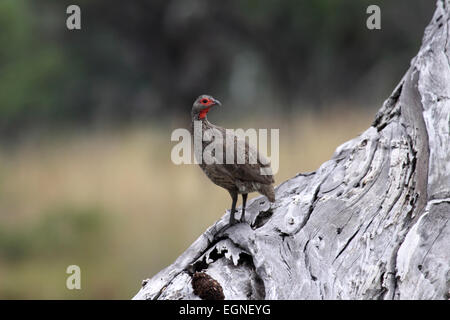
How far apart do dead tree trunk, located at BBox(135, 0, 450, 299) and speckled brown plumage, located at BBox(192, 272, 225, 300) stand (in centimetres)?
6

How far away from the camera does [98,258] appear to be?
37.7ft

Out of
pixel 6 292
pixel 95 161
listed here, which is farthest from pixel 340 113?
pixel 6 292

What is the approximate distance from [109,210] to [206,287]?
8387mm

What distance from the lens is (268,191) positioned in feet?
16.2

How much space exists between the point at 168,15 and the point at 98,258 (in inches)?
475

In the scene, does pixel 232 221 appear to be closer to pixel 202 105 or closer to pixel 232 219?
pixel 232 219

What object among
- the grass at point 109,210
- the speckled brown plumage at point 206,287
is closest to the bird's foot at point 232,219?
the speckled brown plumage at point 206,287

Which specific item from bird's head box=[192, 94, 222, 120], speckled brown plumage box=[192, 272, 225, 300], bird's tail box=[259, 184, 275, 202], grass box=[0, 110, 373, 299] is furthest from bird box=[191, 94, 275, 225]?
grass box=[0, 110, 373, 299]

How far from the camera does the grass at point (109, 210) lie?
11117 millimetres

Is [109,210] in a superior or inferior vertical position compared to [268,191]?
inferior

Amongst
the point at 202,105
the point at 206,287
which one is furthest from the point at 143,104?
the point at 206,287

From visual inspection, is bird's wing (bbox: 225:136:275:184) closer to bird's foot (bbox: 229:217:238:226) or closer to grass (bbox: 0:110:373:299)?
bird's foot (bbox: 229:217:238:226)

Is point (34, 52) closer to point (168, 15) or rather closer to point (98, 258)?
point (168, 15)

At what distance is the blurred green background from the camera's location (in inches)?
468
